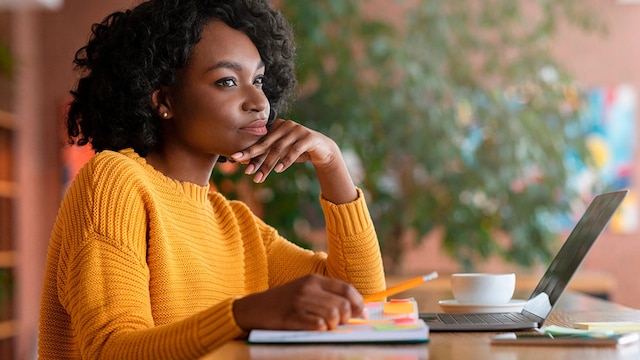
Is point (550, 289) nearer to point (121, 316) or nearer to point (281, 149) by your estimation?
point (281, 149)

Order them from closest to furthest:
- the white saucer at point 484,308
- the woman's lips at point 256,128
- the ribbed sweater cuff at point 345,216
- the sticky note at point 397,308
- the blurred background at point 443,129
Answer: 1. the sticky note at point 397,308
2. the white saucer at point 484,308
3. the woman's lips at point 256,128
4. the ribbed sweater cuff at point 345,216
5. the blurred background at point 443,129

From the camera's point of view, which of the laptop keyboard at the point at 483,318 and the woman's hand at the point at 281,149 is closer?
the laptop keyboard at the point at 483,318

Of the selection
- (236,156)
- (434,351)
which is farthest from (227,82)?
(434,351)

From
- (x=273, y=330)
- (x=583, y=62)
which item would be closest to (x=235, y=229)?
(x=273, y=330)

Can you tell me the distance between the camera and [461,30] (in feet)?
13.2

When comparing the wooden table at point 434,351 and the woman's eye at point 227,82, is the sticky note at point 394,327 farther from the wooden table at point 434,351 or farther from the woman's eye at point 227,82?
the woman's eye at point 227,82

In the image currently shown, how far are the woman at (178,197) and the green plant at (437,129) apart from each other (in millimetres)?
1984

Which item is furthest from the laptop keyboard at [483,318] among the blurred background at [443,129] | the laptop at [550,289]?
the blurred background at [443,129]

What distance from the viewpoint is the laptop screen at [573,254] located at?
1.15 metres

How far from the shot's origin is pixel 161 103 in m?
1.51

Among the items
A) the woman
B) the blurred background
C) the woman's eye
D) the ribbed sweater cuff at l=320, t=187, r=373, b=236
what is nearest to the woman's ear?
the woman

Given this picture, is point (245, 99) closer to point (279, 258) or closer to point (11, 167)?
point (279, 258)

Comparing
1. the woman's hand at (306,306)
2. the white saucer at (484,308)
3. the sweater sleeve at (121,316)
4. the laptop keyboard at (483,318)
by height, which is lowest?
the white saucer at (484,308)

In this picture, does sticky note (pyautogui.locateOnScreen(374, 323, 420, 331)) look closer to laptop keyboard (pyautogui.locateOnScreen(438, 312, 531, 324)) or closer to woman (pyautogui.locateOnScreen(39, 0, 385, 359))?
woman (pyautogui.locateOnScreen(39, 0, 385, 359))
